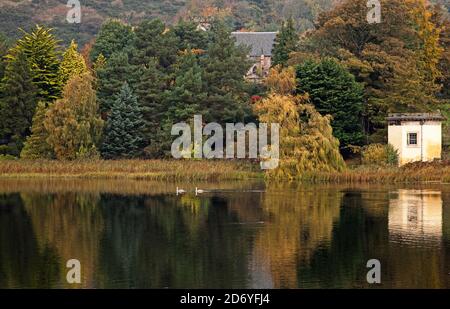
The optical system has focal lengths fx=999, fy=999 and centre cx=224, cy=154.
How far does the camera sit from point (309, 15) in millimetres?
121438

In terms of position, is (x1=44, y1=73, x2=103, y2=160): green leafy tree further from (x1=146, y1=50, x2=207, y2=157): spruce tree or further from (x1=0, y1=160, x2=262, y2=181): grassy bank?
(x1=146, y1=50, x2=207, y2=157): spruce tree

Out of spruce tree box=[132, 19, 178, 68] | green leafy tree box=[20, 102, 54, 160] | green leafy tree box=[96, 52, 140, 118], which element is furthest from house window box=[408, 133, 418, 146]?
green leafy tree box=[20, 102, 54, 160]

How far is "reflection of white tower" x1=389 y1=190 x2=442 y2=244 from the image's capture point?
27500 millimetres

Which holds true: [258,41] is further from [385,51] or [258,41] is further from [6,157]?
[6,157]

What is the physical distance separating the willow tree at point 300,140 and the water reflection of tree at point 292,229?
3972mm

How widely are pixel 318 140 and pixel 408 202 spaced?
1009 centimetres

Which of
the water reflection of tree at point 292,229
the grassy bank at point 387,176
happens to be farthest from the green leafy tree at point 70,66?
the water reflection of tree at point 292,229

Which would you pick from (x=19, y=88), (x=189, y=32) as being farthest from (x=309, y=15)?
(x=19, y=88)

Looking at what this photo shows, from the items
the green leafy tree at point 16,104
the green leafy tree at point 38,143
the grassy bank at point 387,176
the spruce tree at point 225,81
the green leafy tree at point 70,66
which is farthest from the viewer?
the green leafy tree at point 70,66

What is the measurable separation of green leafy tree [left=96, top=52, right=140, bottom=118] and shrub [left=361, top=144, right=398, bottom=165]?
1380 cm

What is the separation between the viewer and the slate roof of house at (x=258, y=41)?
284ft

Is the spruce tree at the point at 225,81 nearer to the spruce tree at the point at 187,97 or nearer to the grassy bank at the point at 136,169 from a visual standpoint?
the spruce tree at the point at 187,97
